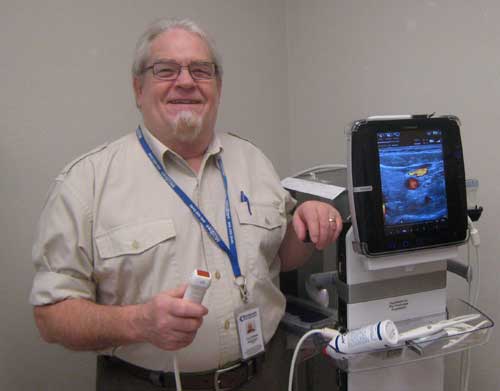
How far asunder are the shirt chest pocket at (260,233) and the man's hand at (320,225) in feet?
0.62

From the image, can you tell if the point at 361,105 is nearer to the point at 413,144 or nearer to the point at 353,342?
the point at 413,144

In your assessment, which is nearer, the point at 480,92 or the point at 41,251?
the point at 41,251

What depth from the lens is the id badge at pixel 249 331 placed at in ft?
3.73

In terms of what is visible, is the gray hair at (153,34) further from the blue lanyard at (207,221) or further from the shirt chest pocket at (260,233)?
the shirt chest pocket at (260,233)

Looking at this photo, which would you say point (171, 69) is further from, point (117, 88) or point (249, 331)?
point (249, 331)

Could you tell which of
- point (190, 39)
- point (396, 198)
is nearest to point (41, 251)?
point (190, 39)

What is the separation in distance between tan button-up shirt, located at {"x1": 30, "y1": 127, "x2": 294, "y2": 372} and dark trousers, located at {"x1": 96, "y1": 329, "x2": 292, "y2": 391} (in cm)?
8

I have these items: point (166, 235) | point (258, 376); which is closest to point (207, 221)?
point (166, 235)

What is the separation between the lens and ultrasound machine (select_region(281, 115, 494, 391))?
900 millimetres

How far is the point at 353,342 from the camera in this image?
2.93 ft

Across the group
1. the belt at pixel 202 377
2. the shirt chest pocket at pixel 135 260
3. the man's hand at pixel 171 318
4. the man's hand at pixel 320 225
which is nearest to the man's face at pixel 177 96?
the shirt chest pocket at pixel 135 260

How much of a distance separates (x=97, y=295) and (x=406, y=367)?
79cm

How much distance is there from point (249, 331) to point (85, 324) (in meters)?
0.40

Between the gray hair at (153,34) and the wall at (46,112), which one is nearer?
the gray hair at (153,34)
